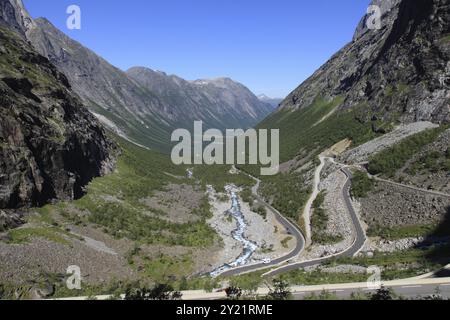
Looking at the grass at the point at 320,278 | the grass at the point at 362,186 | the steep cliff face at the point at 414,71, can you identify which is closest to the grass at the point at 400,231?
the grass at the point at 362,186

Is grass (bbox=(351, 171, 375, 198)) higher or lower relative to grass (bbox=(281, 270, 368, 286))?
higher

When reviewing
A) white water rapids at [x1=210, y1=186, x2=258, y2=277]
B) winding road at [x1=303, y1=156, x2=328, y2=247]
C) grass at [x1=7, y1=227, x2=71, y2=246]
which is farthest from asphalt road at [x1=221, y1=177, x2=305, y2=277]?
grass at [x1=7, y1=227, x2=71, y2=246]

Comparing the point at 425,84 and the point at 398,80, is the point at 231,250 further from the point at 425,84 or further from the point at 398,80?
the point at 398,80

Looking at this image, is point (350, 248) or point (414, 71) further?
point (414, 71)

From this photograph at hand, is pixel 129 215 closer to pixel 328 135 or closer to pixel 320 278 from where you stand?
pixel 320 278

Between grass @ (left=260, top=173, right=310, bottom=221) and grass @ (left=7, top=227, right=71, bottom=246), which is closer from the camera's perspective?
grass @ (left=7, top=227, right=71, bottom=246)

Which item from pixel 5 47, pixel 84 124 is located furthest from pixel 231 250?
pixel 5 47

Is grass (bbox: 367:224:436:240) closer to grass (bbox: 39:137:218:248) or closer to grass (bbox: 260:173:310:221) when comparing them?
grass (bbox: 260:173:310:221)

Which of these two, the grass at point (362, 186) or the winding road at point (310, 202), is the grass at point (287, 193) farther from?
the grass at point (362, 186)

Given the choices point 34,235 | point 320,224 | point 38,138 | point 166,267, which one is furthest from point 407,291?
point 38,138
